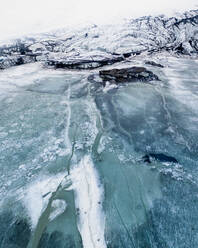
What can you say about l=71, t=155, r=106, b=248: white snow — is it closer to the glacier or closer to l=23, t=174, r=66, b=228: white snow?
the glacier

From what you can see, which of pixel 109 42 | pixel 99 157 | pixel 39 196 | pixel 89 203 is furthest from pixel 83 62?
pixel 89 203

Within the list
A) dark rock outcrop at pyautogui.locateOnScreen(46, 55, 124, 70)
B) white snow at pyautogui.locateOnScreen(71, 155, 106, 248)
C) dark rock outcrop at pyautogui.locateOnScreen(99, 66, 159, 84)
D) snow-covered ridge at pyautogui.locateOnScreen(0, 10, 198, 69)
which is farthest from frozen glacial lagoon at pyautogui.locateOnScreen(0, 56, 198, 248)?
snow-covered ridge at pyautogui.locateOnScreen(0, 10, 198, 69)

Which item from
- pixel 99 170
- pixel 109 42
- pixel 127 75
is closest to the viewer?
pixel 99 170

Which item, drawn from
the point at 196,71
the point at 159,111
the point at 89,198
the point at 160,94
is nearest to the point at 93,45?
the point at 196,71

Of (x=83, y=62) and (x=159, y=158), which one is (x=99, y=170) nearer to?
(x=159, y=158)

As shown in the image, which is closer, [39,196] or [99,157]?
[39,196]

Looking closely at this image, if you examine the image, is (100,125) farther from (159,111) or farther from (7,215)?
(7,215)
